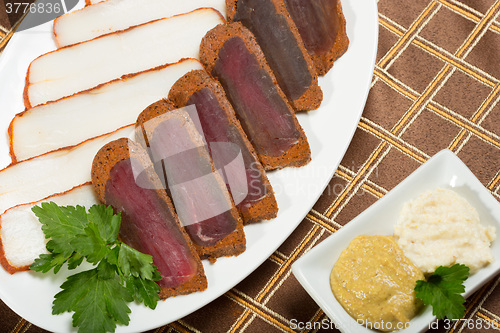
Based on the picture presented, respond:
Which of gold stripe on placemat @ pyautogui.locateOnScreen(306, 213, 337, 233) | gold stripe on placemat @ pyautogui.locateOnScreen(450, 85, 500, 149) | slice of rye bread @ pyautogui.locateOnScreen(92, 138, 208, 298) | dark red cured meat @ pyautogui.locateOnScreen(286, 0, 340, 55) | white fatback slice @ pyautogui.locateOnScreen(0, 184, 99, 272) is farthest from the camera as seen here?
gold stripe on placemat @ pyautogui.locateOnScreen(450, 85, 500, 149)

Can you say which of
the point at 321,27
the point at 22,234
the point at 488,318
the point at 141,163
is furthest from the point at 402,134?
the point at 22,234

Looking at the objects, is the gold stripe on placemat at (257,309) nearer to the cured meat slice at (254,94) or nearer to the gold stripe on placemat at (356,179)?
the gold stripe on placemat at (356,179)

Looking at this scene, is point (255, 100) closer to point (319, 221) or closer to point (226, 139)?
point (226, 139)

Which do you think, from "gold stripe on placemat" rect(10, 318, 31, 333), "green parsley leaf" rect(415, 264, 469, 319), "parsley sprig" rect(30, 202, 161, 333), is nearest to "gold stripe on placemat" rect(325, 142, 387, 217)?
"green parsley leaf" rect(415, 264, 469, 319)

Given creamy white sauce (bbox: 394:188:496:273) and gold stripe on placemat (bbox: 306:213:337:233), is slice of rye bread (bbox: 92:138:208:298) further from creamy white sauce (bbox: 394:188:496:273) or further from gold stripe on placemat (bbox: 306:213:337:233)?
creamy white sauce (bbox: 394:188:496:273)

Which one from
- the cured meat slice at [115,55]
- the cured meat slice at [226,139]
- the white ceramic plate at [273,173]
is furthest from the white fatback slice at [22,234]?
the cured meat slice at [226,139]

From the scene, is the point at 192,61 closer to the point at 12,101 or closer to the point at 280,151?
the point at 280,151

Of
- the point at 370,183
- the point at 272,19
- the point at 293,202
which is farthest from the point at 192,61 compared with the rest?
the point at 370,183
